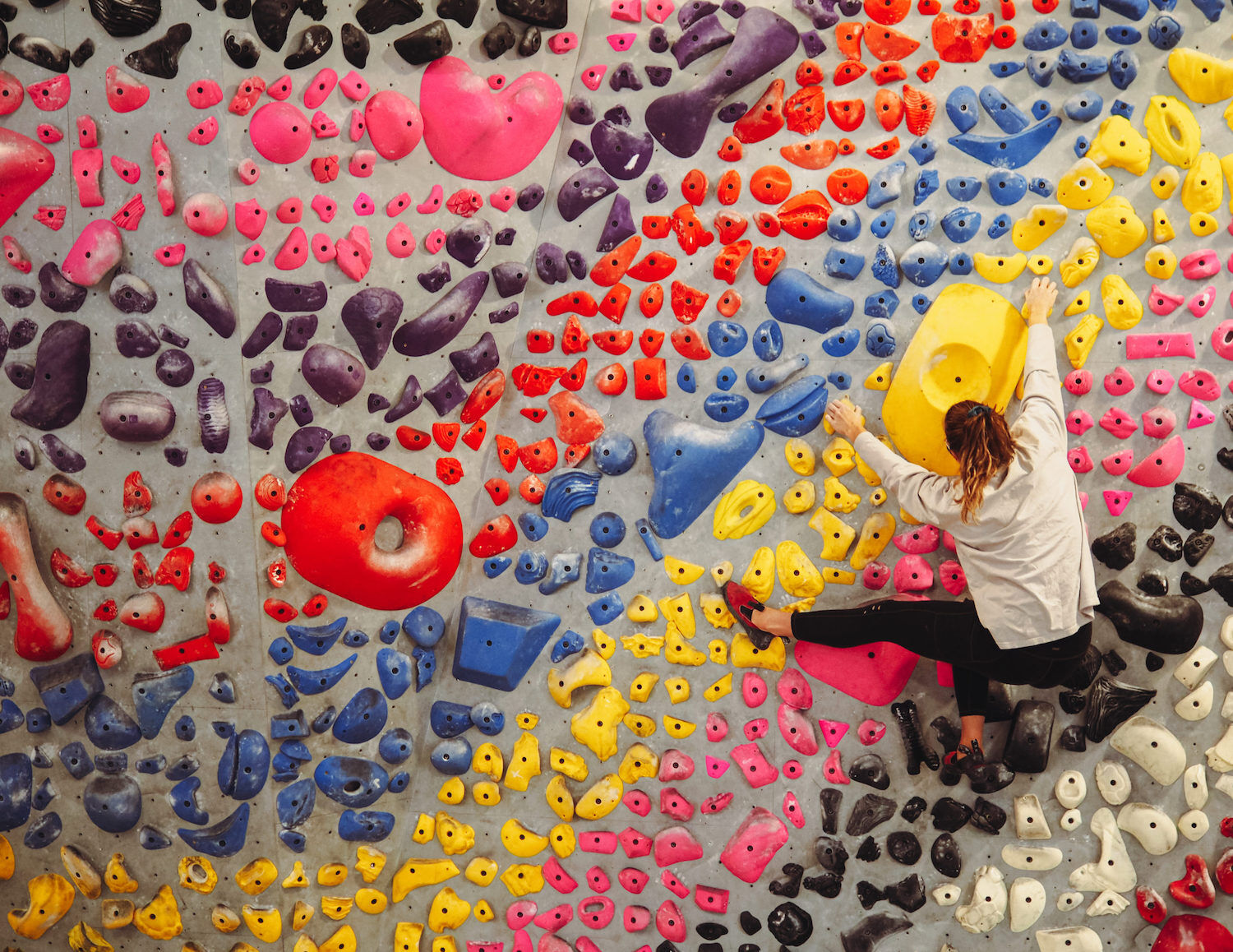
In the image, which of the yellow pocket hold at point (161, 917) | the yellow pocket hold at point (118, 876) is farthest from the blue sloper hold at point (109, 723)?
the yellow pocket hold at point (161, 917)

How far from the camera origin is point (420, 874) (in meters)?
3.31

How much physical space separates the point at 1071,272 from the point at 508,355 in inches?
74.4

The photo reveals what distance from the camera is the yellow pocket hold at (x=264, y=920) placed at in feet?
10.9

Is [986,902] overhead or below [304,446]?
below

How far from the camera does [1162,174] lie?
306 cm

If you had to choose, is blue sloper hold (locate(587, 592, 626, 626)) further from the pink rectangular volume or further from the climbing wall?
the pink rectangular volume

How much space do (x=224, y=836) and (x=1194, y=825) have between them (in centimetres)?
335

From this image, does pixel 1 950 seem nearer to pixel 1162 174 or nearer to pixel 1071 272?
pixel 1071 272

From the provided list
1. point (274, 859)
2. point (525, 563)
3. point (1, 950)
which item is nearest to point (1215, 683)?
point (525, 563)

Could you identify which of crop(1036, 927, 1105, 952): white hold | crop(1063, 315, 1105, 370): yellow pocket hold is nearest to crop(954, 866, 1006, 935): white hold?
crop(1036, 927, 1105, 952): white hold

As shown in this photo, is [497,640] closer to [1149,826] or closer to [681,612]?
[681,612]

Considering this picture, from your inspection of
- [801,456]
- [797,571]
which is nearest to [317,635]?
[797,571]

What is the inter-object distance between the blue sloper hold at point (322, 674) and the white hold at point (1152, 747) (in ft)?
8.64

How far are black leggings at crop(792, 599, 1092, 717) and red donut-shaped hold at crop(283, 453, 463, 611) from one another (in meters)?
1.25
